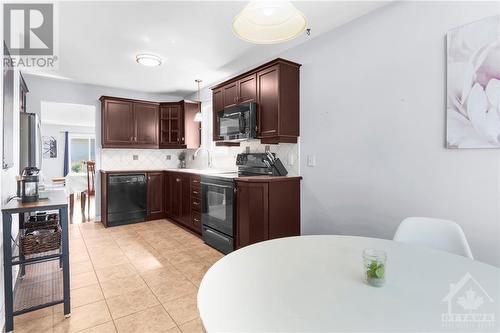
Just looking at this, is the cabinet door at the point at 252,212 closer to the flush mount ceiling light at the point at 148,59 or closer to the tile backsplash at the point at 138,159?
the flush mount ceiling light at the point at 148,59

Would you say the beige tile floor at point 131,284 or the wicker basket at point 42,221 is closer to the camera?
the beige tile floor at point 131,284

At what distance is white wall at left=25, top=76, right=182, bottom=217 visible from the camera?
4.21m

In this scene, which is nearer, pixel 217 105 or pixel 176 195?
pixel 217 105

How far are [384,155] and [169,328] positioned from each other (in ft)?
7.15

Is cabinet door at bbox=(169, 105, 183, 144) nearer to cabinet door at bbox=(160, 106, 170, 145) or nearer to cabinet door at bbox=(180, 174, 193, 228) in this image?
cabinet door at bbox=(160, 106, 170, 145)

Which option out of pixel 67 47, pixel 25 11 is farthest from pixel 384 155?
pixel 67 47

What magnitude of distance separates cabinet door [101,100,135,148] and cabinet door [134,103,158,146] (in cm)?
9

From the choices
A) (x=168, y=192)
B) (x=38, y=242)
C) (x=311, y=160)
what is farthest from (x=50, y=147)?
(x=311, y=160)

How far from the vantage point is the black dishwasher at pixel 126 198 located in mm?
4457

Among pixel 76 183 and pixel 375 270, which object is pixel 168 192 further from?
pixel 375 270

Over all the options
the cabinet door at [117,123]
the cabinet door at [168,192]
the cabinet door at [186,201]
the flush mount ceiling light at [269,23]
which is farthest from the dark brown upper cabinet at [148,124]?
the flush mount ceiling light at [269,23]

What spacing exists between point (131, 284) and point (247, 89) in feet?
8.22

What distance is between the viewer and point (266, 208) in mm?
2779

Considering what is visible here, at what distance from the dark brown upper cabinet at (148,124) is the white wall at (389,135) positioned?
8.95 feet
